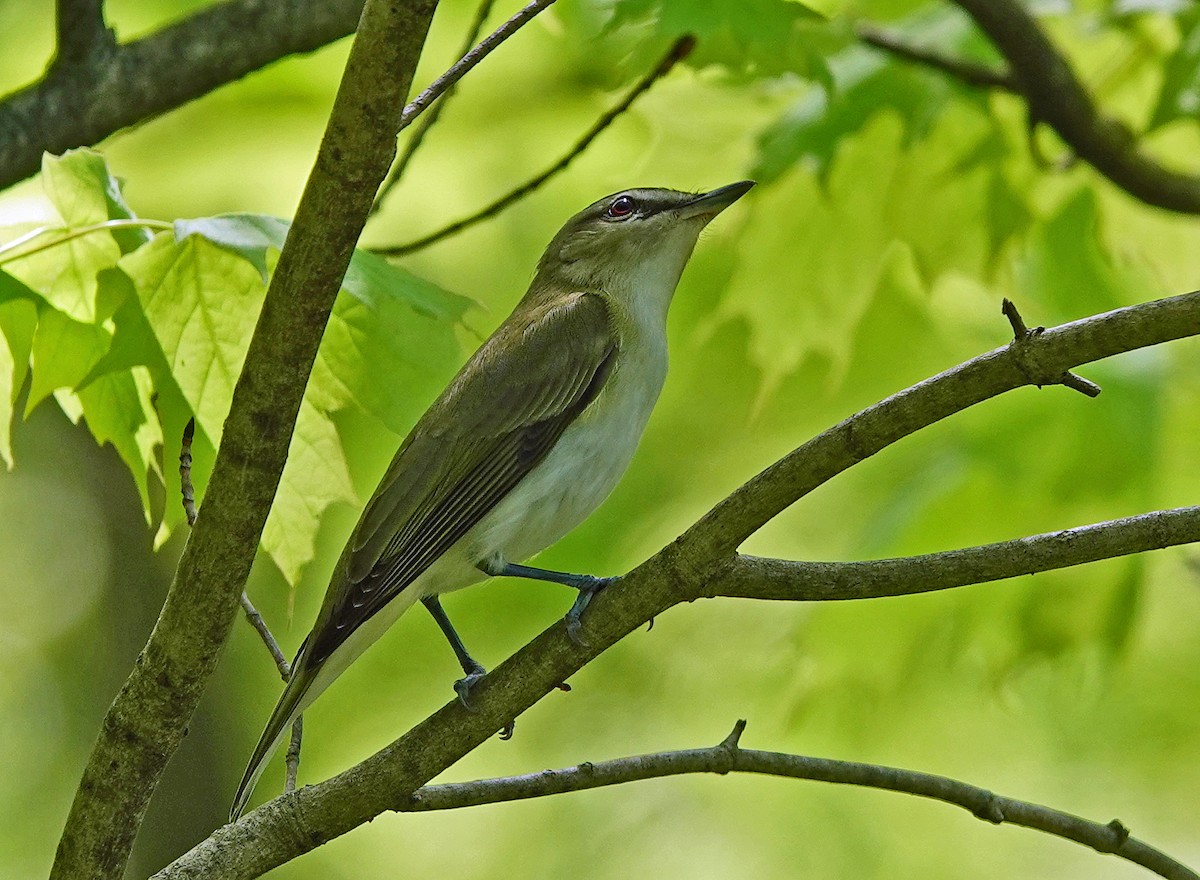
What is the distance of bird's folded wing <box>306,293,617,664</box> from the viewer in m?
3.28

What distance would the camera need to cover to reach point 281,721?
9.89 feet

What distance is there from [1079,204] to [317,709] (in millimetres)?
3722

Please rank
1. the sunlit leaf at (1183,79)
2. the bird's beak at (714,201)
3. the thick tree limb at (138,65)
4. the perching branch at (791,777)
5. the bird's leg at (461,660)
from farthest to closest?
the sunlit leaf at (1183,79) < the bird's beak at (714,201) < the thick tree limb at (138,65) < the bird's leg at (461,660) < the perching branch at (791,777)

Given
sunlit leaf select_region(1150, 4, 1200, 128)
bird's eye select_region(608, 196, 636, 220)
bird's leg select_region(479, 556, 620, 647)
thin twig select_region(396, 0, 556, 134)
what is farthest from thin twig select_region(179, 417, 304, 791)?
sunlit leaf select_region(1150, 4, 1200, 128)

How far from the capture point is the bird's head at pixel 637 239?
4.03 meters

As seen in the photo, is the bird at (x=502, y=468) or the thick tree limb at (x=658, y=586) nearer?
the thick tree limb at (x=658, y=586)

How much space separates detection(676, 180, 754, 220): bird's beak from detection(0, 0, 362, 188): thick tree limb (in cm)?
113

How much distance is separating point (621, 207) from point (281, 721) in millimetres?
2005

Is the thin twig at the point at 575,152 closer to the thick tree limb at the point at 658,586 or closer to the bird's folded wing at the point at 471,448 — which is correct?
the bird's folded wing at the point at 471,448

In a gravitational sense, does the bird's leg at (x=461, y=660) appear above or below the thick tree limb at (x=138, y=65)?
below

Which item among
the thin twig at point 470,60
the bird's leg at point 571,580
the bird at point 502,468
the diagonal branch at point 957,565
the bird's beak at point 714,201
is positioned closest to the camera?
the diagonal branch at point 957,565

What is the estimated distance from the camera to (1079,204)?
14.4 feet

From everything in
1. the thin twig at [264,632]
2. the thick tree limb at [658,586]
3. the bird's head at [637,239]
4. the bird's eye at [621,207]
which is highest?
the bird's eye at [621,207]

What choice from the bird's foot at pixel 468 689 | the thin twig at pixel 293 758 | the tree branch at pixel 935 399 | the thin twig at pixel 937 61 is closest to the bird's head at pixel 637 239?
the thin twig at pixel 937 61
